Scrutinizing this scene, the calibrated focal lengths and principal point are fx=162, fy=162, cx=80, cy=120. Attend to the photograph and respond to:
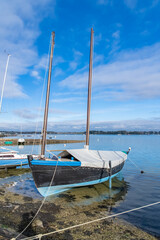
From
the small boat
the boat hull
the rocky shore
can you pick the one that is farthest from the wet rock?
the small boat

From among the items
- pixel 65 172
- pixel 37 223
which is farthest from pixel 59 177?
pixel 37 223

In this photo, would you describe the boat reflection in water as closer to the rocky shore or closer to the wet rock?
the rocky shore

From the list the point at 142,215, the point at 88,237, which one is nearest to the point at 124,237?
the point at 88,237

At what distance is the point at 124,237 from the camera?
7961mm

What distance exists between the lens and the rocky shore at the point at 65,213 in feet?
26.5

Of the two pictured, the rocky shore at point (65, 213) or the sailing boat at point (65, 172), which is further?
the sailing boat at point (65, 172)

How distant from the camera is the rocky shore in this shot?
8086mm

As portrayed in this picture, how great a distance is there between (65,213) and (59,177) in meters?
2.94

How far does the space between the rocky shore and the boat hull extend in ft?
2.99

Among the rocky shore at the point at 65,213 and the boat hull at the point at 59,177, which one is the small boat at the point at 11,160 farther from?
the boat hull at the point at 59,177

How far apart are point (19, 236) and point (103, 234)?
4018 millimetres

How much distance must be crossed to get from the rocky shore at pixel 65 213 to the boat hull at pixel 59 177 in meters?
0.91

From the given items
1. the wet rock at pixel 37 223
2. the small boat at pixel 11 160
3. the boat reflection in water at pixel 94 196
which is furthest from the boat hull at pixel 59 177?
the small boat at pixel 11 160

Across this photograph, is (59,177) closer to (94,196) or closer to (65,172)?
(65,172)
